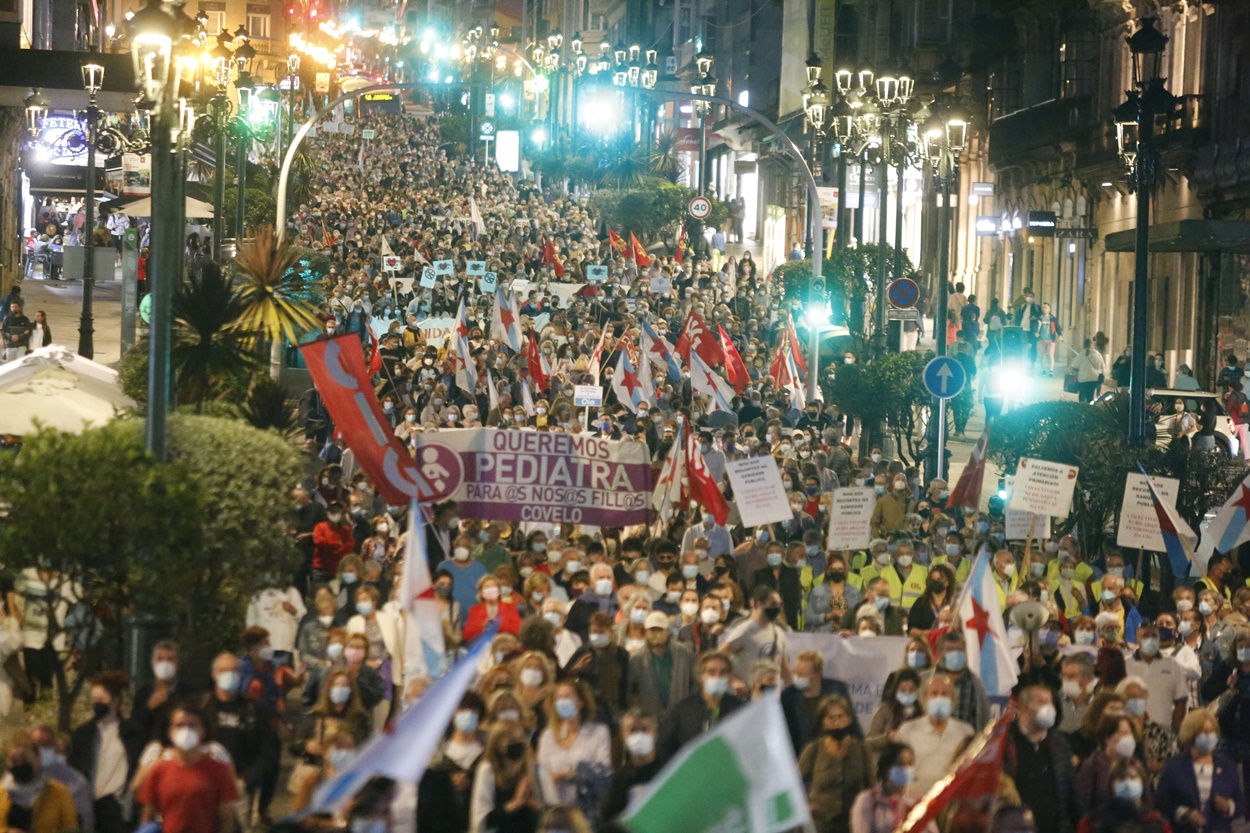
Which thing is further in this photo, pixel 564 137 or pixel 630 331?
pixel 564 137

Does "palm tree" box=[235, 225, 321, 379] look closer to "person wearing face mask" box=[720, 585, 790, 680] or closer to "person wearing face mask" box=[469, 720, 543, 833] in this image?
"person wearing face mask" box=[720, 585, 790, 680]

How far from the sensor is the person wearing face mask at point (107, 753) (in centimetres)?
1007

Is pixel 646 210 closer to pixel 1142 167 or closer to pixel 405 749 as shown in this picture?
pixel 1142 167

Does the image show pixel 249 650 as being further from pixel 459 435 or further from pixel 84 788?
pixel 459 435

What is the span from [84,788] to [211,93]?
2300cm

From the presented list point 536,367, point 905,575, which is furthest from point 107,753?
point 536,367

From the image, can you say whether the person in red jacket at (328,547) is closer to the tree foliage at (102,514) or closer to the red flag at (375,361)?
the tree foliage at (102,514)

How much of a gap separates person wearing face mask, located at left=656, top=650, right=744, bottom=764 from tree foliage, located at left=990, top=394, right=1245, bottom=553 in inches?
369

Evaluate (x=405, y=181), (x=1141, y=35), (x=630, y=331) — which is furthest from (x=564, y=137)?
(x=1141, y=35)

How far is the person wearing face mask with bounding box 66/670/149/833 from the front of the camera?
33.0 feet

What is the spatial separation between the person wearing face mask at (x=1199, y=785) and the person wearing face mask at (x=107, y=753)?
504 centimetres

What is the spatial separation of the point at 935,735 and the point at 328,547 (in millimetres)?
7596

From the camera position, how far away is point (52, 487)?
455 inches

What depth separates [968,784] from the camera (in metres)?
8.98
